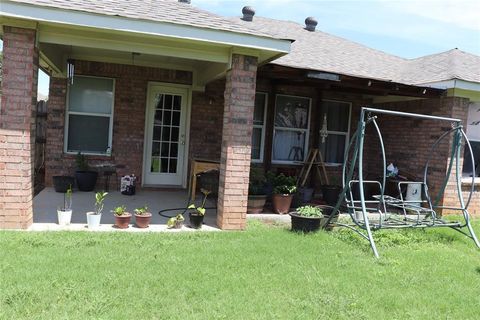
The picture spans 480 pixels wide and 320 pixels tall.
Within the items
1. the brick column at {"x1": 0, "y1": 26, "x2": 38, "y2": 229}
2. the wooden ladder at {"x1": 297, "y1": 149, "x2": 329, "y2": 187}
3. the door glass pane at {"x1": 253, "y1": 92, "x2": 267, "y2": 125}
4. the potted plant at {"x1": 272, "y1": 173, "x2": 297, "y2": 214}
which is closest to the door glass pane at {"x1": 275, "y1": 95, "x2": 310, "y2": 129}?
the door glass pane at {"x1": 253, "y1": 92, "x2": 267, "y2": 125}

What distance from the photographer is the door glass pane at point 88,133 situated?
9.05 meters

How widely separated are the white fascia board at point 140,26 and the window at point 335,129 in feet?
15.4

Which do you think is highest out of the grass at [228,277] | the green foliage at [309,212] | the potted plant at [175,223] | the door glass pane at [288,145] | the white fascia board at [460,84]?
the white fascia board at [460,84]

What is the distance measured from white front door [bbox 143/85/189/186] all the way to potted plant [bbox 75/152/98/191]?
3.83ft

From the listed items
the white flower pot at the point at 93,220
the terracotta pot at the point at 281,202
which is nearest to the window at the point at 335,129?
the terracotta pot at the point at 281,202

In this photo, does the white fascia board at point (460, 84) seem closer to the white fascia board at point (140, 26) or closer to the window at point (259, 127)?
the window at point (259, 127)

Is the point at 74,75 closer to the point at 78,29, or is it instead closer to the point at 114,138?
the point at 114,138

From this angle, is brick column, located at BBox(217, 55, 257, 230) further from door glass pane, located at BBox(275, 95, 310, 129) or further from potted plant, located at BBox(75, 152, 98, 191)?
door glass pane, located at BBox(275, 95, 310, 129)

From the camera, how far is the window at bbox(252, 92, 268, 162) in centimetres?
984

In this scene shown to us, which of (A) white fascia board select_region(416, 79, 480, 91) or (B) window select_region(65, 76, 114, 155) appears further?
(B) window select_region(65, 76, 114, 155)

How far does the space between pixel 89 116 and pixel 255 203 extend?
4171 millimetres

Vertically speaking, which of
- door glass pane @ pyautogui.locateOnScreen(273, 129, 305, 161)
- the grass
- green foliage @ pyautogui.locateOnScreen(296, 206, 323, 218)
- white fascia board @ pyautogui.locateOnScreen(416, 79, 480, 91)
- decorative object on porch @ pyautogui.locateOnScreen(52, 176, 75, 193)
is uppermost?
white fascia board @ pyautogui.locateOnScreen(416, 79, 480, 91)

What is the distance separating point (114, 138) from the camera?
9.13 metres

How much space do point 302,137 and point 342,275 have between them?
237 inches
